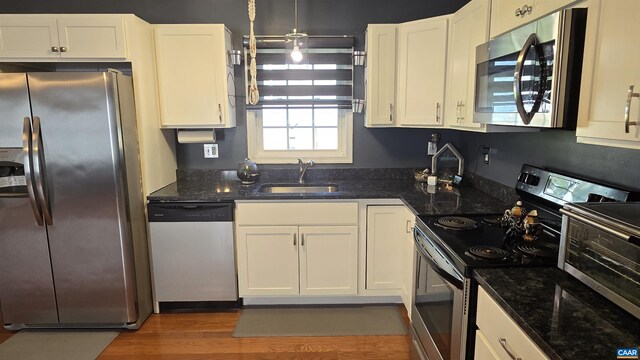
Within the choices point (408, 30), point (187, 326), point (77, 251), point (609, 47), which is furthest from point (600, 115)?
point (77, 251)

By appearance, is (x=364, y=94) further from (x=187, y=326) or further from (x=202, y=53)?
(x=187, y=326)

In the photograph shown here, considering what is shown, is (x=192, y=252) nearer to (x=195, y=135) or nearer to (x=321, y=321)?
(x=195, y=135)

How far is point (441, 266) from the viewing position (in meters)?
1.61

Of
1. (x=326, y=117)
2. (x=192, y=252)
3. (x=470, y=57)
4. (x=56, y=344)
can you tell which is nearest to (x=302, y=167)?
(x=326, y=117)

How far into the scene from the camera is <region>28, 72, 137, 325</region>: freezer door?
2.25 meters

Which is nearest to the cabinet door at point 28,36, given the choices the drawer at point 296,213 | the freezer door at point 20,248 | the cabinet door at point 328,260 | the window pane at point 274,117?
the freezer door at point 20,248

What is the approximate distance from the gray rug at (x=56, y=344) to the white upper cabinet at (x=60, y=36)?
185 centimetres

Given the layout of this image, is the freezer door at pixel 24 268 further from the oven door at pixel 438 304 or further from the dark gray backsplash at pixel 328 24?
the oven door at pixel 438 304

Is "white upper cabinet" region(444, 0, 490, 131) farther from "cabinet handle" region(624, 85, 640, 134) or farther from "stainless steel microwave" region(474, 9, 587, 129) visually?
"cabinet handle" region(624, 85, 640, 134)

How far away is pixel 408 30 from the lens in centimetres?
270

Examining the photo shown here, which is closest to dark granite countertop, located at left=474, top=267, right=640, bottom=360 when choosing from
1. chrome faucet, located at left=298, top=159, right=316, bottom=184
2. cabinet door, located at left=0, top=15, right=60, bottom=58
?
chrome faucet, located at left=298, top=159, right=316, bottom=184

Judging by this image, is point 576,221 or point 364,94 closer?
point 576,221

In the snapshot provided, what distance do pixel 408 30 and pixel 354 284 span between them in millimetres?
1894

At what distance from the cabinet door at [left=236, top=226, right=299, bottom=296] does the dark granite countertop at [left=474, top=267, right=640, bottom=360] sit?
1.57 metres
